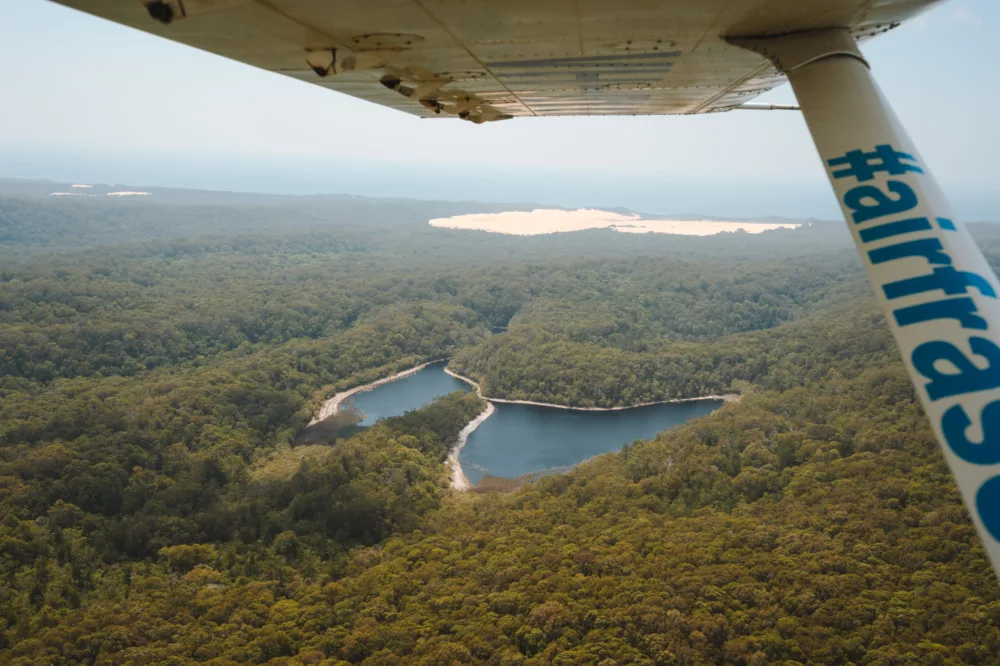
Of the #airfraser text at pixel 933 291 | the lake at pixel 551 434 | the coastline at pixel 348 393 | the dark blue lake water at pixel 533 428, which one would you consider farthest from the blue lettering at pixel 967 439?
the coastline at pixel 348 393

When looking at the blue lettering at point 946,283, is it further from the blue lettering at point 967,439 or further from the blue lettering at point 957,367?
the blue lettering at point 967,439

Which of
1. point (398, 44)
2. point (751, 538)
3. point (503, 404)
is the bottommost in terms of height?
point (503, 404)

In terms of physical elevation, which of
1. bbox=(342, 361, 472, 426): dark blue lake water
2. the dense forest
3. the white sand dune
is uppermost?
the white sand dune

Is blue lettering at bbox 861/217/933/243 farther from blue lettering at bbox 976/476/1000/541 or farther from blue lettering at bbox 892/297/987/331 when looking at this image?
blue lettering at bbox 976/476/1000/541

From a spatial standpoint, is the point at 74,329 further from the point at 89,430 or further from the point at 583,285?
the point at 583,285

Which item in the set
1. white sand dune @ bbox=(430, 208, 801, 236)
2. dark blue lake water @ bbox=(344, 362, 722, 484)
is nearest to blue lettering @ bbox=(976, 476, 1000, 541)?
A: dark blue lake water @ bbox=(344, 362, 722, 484)

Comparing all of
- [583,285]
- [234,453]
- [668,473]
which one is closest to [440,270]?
[583,285]
